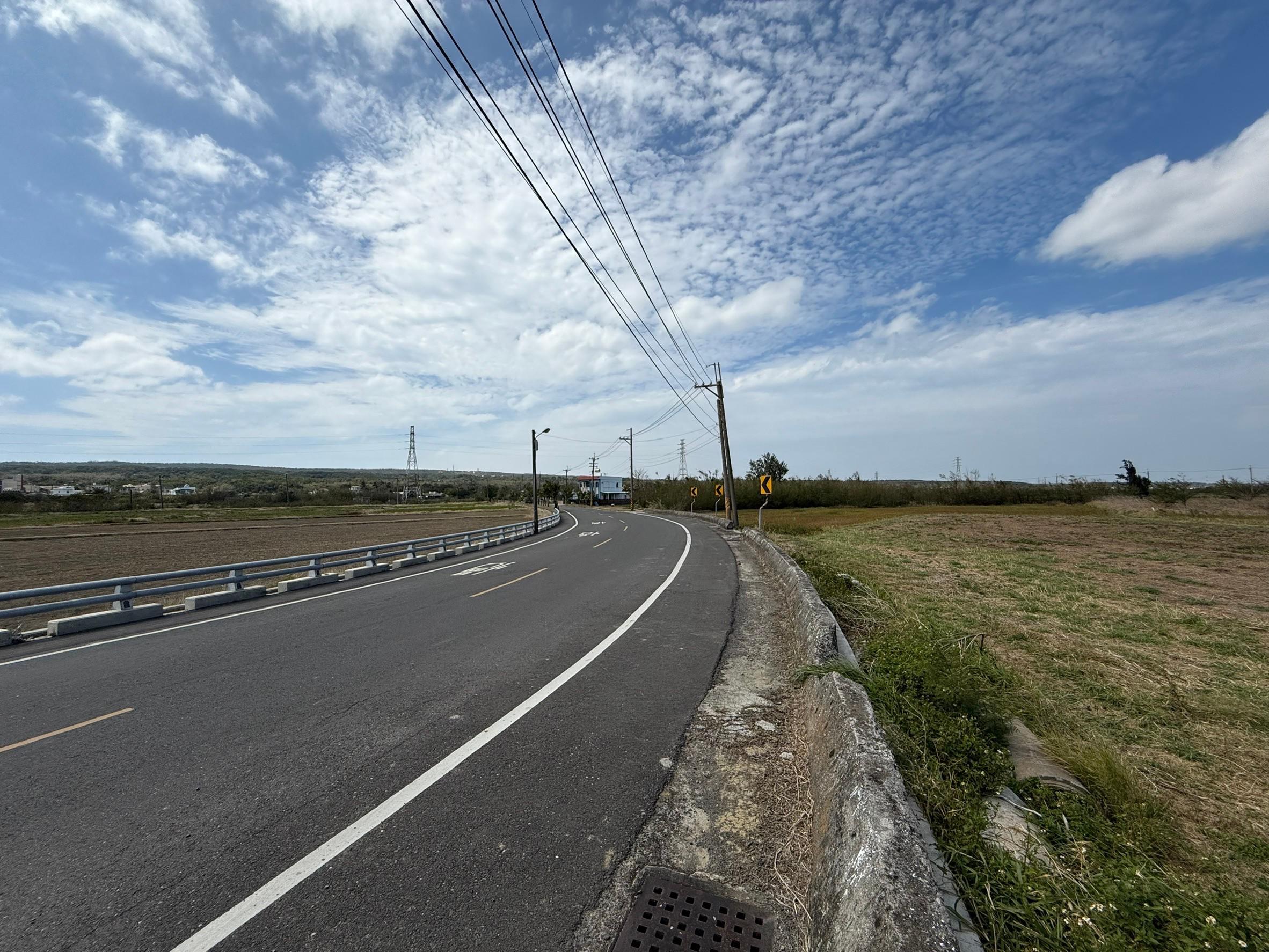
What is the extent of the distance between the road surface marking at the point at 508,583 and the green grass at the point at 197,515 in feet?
197

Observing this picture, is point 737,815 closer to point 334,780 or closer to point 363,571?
point 334,780

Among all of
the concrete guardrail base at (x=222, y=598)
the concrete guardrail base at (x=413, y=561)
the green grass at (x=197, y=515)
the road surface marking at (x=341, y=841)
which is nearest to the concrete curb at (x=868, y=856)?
the road surface marking at (x=341, y=841)

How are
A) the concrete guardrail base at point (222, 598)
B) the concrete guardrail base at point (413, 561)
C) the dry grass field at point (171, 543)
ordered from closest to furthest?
1. the concrete guardrail base at point (222, 598)
2. the concrete guardrail base at point (413, 561)
3. the dry grass field at point (171, 543)

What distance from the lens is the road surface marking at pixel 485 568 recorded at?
15.2m

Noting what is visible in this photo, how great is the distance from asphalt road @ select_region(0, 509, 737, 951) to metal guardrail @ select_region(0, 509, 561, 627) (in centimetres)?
94

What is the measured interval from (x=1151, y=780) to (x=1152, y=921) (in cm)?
284

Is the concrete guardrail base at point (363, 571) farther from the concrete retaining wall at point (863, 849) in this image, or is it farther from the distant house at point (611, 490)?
the distant house at point (611, 490)

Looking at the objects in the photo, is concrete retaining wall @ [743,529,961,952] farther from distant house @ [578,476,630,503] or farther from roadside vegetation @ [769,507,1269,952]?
distant house @ [578,476,630,503]

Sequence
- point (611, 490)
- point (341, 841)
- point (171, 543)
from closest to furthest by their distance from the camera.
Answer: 1. point (341, 841)
2. point (171, 543)
3. point (611, 490)

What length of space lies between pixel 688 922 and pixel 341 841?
6.52ft

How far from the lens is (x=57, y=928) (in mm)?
2520

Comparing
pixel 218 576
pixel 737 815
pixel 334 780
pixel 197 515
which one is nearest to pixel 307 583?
pixel 218 576

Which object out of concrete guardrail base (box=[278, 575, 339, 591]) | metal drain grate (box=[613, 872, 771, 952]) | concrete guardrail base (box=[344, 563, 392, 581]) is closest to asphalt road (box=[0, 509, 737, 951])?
metal drain grate (box=[613, 872, 771, 952])

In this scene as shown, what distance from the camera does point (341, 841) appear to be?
10.3 feet
